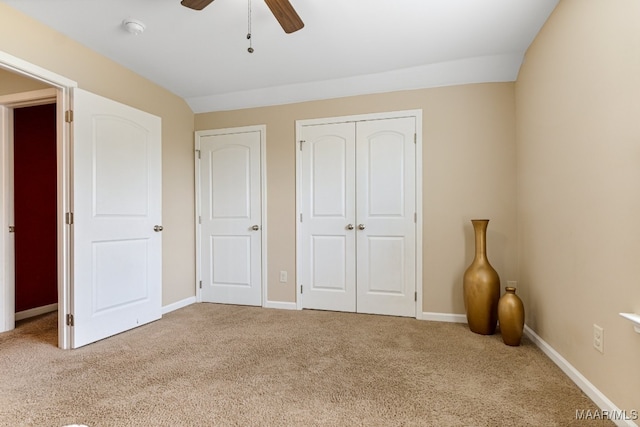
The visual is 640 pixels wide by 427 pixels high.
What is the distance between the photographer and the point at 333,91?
3426 millimetres

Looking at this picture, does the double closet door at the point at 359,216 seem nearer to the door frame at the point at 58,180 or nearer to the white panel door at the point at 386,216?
the white panel door at the point at 386,216

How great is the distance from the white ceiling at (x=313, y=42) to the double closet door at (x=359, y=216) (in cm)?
50

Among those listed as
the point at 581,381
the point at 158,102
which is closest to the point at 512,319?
the point at 581,381

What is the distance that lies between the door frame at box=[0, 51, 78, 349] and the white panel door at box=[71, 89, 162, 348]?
2.4 inches

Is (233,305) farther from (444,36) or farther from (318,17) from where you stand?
(444,36)

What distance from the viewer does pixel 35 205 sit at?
3541 millimetres

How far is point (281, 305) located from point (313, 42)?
2617 millimetres

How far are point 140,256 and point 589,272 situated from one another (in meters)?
3.37

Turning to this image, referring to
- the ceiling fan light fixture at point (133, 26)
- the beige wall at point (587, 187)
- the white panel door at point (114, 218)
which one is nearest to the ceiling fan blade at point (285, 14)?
the ceiling fan light fixture at point (133, 26)

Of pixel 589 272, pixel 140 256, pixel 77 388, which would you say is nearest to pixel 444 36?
pixel 589 272

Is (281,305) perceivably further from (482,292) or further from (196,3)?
(196,3)

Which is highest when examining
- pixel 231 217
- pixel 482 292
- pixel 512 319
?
pixel 231 217

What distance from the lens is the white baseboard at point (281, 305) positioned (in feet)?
11.8

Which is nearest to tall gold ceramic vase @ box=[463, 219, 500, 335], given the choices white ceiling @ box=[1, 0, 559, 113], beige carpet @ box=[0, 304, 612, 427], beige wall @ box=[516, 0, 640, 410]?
beige carpet @ box=[0, 304, 612, 427]
